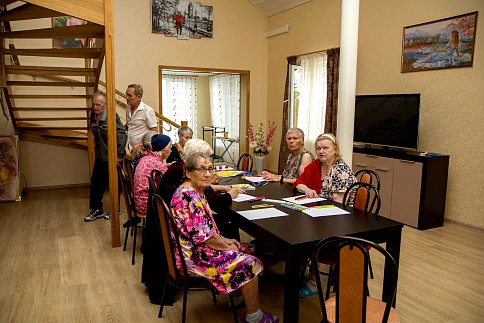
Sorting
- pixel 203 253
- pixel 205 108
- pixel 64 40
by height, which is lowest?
pixel 203 253

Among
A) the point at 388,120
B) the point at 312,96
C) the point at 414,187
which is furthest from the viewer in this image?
the point at 312,96

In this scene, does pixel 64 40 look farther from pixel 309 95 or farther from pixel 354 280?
pixel 354 280

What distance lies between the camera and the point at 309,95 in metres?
6.66

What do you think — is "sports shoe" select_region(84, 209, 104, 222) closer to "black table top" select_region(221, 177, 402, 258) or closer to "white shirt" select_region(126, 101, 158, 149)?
"white shirt" select_region(126, 101, 158, 149)

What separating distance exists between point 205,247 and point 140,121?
8.99 ft

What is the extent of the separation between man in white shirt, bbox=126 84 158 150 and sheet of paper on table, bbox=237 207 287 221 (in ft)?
8.21

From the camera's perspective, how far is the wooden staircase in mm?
3846

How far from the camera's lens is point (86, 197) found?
18.9ft

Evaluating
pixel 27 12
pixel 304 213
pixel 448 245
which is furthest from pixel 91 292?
pixel 448 245

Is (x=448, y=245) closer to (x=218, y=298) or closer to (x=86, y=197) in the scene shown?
(x=218, y=298)

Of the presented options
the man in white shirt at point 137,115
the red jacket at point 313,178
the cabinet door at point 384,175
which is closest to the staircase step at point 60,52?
the man in white shirt at point 137,115

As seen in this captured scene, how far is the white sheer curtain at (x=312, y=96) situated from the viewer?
6.37 m

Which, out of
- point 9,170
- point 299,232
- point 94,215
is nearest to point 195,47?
point 9,170

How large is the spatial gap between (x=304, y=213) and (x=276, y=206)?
241 mm
